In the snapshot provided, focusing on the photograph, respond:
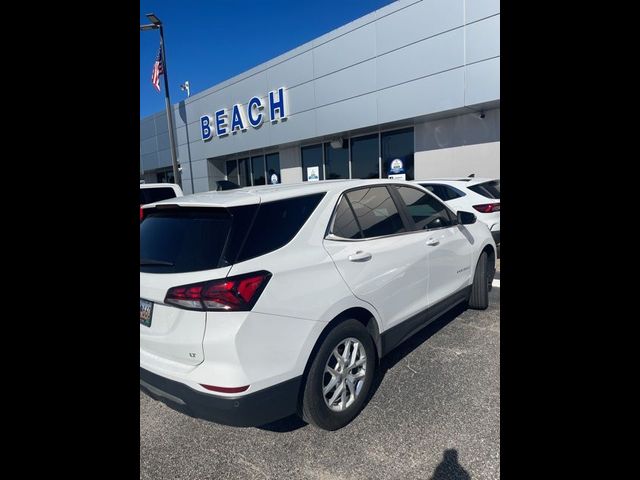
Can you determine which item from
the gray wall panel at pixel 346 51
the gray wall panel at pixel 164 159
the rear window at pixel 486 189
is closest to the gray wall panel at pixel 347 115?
the gray wall panel at pixel 346 51

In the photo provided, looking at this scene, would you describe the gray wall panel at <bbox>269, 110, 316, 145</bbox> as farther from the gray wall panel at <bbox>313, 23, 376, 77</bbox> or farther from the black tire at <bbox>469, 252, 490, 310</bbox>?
the black tire at <bbox>469, 252, 490, 310</bbox>

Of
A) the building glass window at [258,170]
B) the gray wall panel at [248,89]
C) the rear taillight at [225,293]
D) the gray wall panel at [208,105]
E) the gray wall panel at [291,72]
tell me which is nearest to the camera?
the rear taillight at [225,293]

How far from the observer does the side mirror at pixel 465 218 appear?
3.91 meters

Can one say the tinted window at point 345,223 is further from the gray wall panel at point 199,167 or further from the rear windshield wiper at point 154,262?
the gray wall panel at point 199,167

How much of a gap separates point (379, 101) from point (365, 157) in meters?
2.06

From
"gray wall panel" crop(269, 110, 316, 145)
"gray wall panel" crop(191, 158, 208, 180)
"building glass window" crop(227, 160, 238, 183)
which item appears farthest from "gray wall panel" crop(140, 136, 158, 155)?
"gray wall panel" crop(269, 110, 316, 145)

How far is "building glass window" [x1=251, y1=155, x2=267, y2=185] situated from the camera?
17312 millimetres

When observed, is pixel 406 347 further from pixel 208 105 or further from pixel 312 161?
→ pixel 208 105

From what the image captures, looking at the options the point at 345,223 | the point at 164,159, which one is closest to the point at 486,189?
the point at 345,223

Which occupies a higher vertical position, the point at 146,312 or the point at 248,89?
the point at 248,89

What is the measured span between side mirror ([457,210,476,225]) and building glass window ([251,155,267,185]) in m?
14.0

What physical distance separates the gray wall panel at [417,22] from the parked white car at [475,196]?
5.26 metres

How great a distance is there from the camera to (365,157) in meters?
12.9
